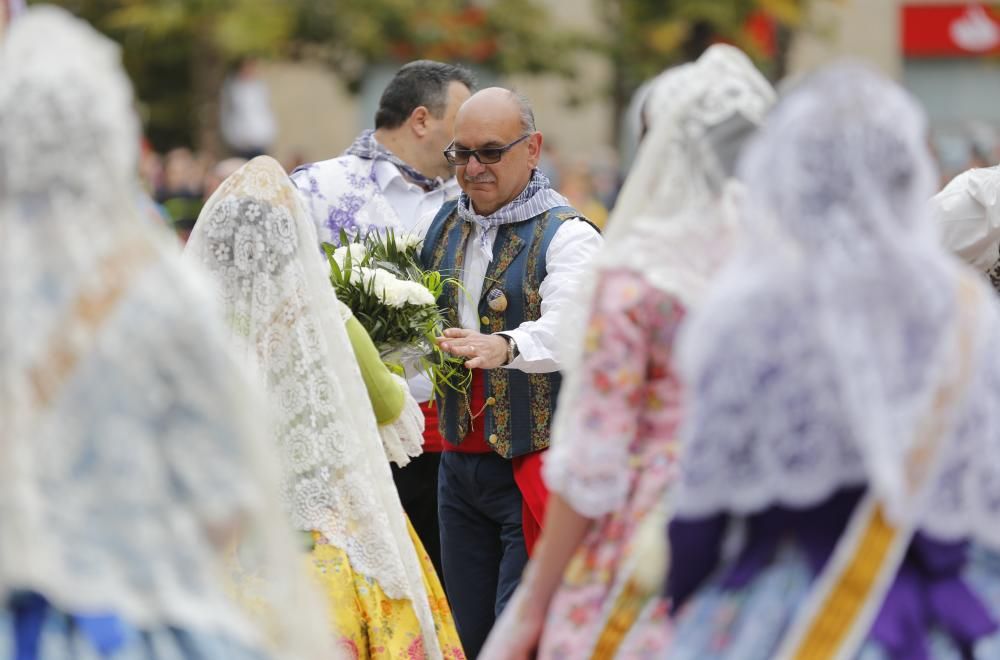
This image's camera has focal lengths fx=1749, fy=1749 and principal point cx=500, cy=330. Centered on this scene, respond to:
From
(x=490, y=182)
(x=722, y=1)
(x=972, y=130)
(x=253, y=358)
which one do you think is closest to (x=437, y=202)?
(x=490, y=182)

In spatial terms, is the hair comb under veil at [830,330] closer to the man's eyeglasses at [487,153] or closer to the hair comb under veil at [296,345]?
the hair comb under veil at [296,345]

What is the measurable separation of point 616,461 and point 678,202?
568 millimetres

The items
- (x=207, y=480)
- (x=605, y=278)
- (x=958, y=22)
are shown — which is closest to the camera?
(x=207, y=480)

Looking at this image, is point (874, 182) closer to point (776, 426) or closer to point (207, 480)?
point (776, 426)

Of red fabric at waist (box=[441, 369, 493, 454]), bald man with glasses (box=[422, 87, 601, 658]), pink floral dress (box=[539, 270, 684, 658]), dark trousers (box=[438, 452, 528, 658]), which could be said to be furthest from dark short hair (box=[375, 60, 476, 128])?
pink floral dress (box=[539, 270, 684, 658])

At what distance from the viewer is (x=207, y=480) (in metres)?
3.13

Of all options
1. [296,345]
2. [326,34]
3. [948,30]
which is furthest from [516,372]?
[948,30]

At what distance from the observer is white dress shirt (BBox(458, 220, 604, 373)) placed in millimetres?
5586

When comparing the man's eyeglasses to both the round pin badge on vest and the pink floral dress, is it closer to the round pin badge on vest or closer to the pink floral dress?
the round pin badge on vest

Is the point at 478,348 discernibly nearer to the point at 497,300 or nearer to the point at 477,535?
A: the point at 497,300

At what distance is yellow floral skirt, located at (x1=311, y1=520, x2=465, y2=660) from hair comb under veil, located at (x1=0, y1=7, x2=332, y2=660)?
175 cm

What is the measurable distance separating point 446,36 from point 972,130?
6.59 metres

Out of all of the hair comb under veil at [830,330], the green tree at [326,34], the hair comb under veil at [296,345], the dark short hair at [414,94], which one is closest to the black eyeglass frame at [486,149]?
the dark short hair at [414,94]

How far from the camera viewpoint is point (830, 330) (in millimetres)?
3109
